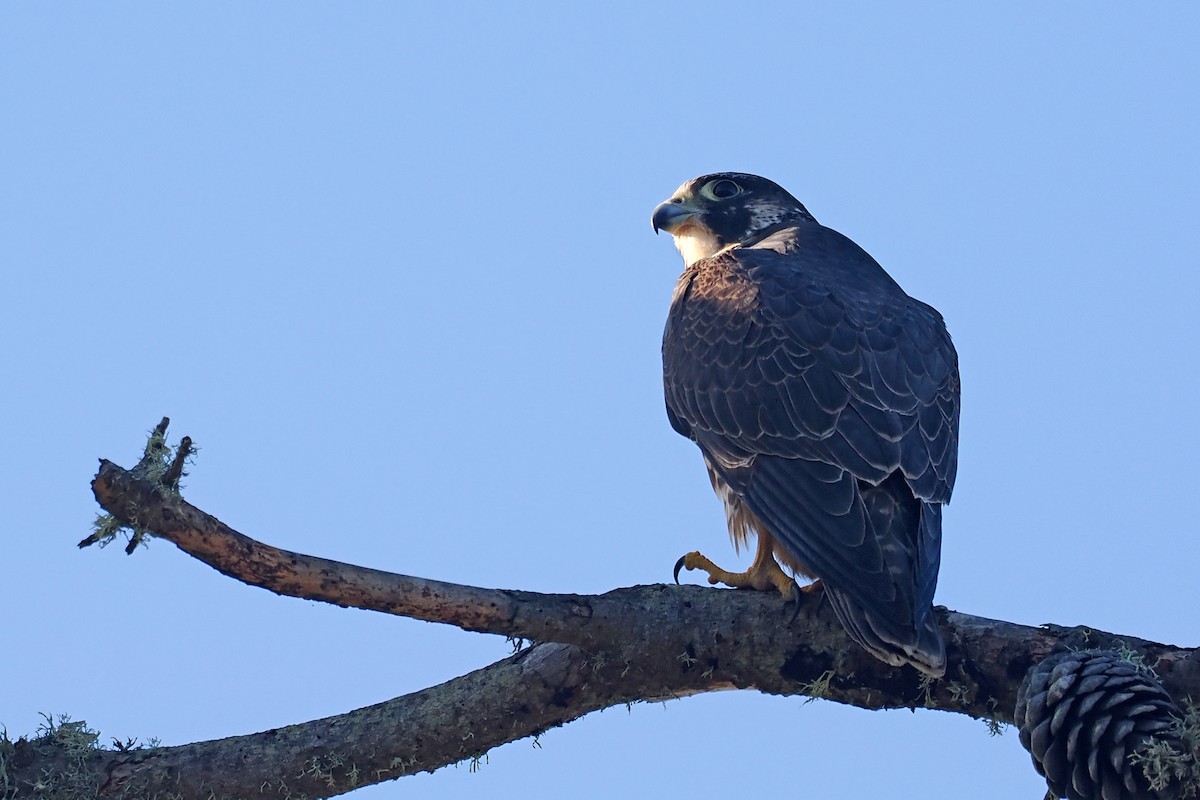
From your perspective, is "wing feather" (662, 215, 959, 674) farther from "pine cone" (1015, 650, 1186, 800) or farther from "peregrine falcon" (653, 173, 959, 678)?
"pine cone" (1015, 650, 1186, 800)

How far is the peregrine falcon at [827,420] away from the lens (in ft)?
16.7

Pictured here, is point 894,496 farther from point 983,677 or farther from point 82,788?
point 82,788

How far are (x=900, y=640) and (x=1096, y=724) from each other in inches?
27.3

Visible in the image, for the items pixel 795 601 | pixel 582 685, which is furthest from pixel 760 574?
pixel 582 685

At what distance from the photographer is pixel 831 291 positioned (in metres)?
6.45

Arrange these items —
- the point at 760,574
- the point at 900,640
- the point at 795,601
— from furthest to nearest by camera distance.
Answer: the point at 760,574 < the point at 795,601 < the point at 900,640

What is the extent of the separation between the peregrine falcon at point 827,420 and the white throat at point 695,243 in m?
0.99

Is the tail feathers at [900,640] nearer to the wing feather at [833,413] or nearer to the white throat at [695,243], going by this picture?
the wing feather at [833,413]

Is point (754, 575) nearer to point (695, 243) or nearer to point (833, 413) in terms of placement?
point (833, 413)

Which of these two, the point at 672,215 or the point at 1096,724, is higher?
the point at 672,215

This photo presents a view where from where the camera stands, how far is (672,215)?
839 centimetres

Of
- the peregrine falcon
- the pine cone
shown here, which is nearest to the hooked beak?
the peregrine falcon

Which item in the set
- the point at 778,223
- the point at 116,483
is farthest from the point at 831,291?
the point at 116,483

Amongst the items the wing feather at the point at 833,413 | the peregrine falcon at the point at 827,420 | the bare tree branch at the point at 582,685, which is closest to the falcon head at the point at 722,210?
Answer: the peregrine falcon at the point at 827,420
